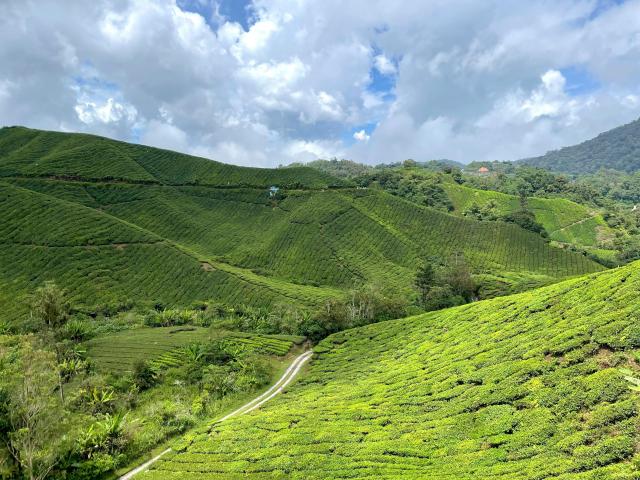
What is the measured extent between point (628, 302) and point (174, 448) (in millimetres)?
34033

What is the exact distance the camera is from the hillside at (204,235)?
97.3 m

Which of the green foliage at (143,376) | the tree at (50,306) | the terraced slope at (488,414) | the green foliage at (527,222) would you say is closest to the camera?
the terraced slope at (488,414)

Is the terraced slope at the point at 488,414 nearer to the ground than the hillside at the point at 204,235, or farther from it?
nearer to the ground

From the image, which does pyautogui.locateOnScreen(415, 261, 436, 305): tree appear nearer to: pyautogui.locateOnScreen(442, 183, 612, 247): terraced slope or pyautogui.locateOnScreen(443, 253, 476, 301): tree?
pyautogui.locateOnScreen(443, 253, 476, 301): tree

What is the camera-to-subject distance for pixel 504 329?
36969 mm

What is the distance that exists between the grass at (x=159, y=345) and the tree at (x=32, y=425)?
83.1 ft

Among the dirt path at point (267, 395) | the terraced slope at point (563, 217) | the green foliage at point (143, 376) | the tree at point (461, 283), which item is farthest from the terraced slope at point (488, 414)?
the terraced slope at point (563, 217)

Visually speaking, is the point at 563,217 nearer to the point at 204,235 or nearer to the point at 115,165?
the point at 204,235

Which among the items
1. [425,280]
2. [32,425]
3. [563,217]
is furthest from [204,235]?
[563,217]

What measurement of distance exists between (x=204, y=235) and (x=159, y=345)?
74.8 meters

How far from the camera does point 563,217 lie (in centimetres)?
18488

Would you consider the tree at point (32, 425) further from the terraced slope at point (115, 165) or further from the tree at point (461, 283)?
the terraced slope at point (115, 165)

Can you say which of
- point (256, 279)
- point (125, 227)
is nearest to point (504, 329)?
point (256, 279)

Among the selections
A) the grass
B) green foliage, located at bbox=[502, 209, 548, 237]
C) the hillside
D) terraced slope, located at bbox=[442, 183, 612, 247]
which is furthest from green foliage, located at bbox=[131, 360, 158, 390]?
terraced slope, located at bbox=[442, 183, 612, 247]
